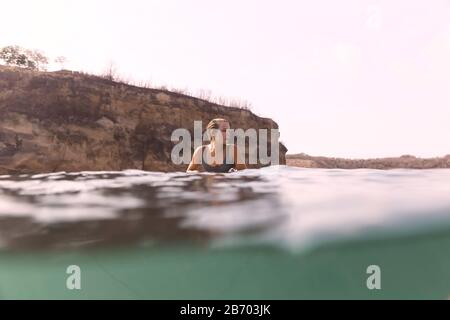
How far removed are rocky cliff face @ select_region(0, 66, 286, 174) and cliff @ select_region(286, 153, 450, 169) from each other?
13.0m

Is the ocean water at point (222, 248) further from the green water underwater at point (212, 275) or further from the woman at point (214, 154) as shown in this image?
the woman at point (214, 154)

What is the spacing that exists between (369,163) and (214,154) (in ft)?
89.9

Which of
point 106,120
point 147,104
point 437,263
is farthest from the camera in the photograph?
point 147,104

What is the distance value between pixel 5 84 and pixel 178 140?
8.67 meters

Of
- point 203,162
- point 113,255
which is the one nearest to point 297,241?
point 113,255

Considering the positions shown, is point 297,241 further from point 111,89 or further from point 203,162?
point 111,89

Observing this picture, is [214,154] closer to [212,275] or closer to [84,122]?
[212,275]

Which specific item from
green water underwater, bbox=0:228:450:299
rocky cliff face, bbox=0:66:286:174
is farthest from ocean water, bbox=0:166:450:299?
rocky cliff face, bbox=0:66:286:174

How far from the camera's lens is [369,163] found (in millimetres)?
32219

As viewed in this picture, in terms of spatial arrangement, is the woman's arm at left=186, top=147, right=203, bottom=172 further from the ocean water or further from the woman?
the ocean water

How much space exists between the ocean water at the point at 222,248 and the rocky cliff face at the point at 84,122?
38.6 ft
